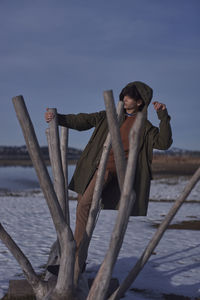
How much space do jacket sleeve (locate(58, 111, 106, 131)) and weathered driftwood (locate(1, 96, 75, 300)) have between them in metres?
0.51

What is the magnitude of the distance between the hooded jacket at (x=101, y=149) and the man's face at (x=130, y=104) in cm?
11

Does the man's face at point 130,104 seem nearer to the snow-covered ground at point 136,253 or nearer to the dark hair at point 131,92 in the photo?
the dark hair at point 131,92

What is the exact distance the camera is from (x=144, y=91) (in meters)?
2.77

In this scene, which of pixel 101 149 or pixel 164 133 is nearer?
pixel 164 133

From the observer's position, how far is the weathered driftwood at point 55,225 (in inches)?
95.0

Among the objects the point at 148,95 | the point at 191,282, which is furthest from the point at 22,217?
the point at 148,95

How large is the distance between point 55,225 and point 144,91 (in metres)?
1.26

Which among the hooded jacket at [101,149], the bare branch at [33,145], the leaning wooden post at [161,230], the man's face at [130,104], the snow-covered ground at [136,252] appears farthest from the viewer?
the snow-covered ground at [136,252]

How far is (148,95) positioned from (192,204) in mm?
8667

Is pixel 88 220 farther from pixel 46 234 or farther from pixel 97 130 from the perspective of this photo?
pixel 46 234

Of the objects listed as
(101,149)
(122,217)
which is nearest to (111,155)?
(101,149)

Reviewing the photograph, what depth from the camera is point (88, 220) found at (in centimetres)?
284

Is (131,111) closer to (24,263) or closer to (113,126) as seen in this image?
(113,126)

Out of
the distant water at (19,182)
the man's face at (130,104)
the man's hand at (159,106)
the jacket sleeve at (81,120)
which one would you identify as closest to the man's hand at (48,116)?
the jacket sleeve at (81,120)
